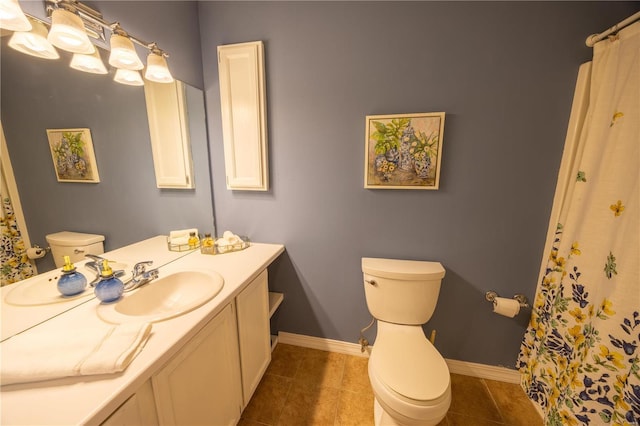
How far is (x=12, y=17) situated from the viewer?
708mm

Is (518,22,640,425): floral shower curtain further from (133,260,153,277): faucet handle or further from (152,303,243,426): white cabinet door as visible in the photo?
(133,260,153,277): faucet handle

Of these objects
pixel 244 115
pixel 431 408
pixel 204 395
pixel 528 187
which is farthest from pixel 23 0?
pixel 528 187

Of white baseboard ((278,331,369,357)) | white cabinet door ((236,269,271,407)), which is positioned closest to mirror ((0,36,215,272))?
white cabinet door ((236,269,271,407))

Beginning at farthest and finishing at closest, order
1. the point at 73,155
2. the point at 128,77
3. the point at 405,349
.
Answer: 1. the point at 405,349
2. the point at 128,77
3. the point at 73,155

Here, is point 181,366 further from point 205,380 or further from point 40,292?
point 40,292

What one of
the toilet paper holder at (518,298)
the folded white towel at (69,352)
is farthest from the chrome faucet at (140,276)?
the toilet paper holder at (518,298)

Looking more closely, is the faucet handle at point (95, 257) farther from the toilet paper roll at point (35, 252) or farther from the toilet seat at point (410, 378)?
the toilet seat at point (410, 378)

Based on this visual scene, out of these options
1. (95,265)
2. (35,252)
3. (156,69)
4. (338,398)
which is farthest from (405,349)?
(156,69)

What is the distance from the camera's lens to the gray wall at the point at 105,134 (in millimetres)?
752

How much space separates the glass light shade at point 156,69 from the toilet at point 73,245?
0.81m

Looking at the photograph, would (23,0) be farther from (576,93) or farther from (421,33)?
(576,93)

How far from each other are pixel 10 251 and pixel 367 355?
1.88 m

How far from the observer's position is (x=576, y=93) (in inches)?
46.2

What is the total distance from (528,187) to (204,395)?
Result: 1879mm
